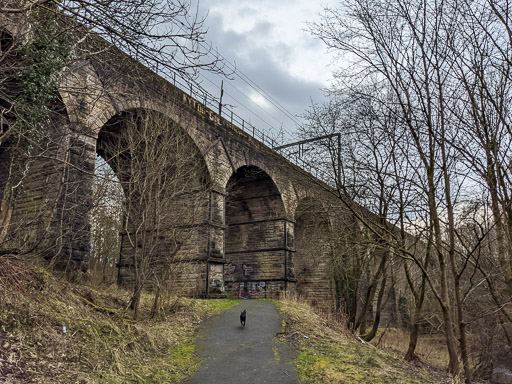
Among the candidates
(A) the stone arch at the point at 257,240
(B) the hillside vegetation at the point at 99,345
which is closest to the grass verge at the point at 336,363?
(B) the hillside vegetation at the point at 99,345

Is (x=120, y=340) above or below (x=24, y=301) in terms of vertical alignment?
below

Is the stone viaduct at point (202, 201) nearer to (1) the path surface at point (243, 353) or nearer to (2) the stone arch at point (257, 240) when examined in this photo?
(2) the stone arch at point (257, 240)

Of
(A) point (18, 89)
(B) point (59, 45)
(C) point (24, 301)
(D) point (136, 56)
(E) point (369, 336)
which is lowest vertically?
(E) point (369, 336)

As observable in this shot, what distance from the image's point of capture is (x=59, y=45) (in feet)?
25.5

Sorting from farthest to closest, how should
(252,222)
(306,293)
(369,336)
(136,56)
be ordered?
(306,293) → (252,222) → (369,336) → (136,56)

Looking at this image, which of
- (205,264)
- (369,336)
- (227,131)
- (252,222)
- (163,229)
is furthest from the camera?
(252,222)

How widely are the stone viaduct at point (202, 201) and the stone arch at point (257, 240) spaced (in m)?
0.05

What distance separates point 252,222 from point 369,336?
35.8ft

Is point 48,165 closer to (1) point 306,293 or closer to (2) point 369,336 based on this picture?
(2) point 369,336

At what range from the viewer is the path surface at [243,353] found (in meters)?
5.89

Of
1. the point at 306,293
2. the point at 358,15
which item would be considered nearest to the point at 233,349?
the point at 358,15

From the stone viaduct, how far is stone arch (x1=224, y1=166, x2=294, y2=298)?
0.05 metres

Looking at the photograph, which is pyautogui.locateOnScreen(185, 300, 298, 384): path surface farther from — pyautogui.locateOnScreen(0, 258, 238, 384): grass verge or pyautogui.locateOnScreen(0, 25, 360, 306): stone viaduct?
pyautogui.locateOnScreen(0, 25, 360, 306): stone viaduct

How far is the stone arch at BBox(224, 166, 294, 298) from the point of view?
67.6ft
